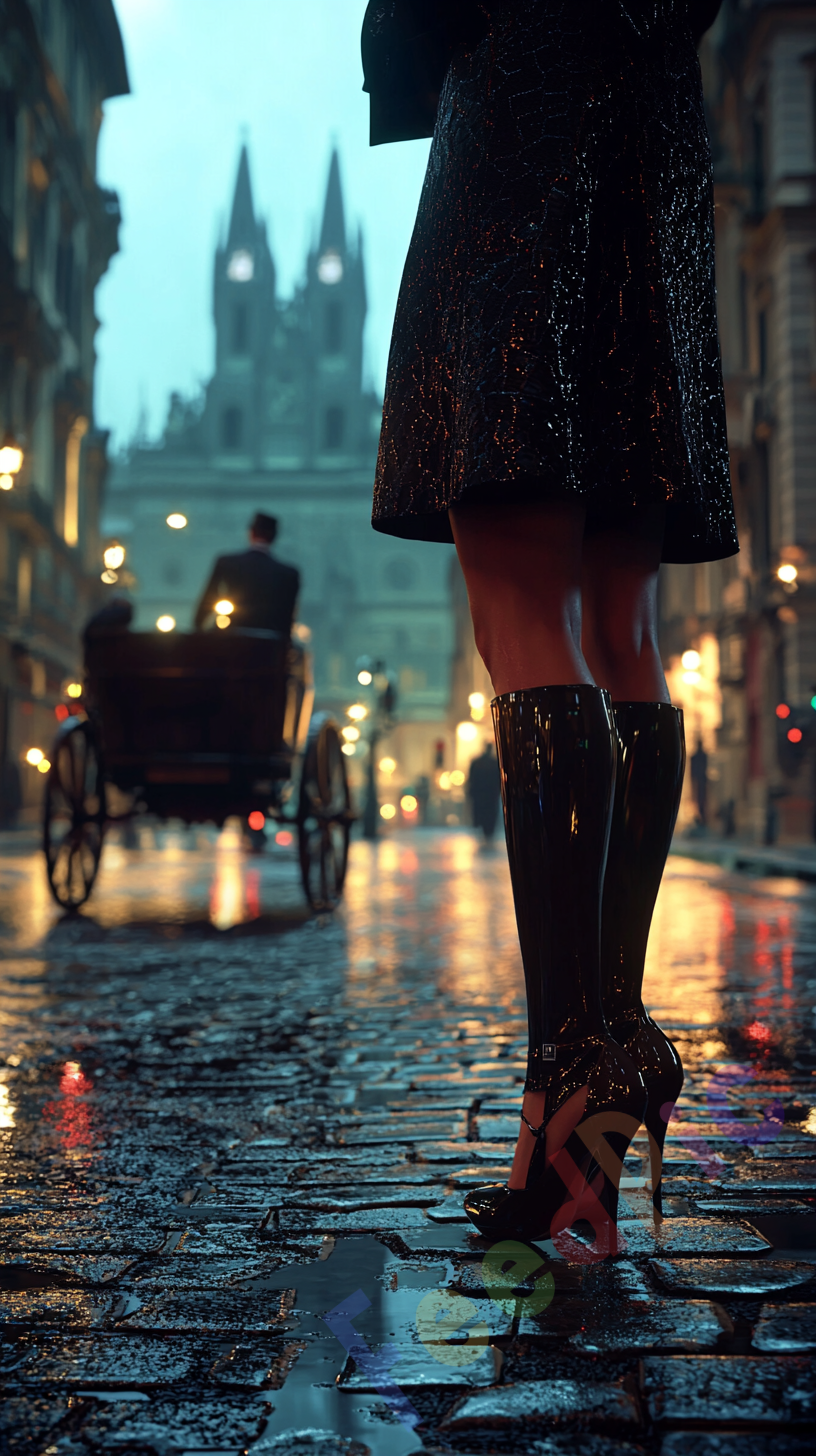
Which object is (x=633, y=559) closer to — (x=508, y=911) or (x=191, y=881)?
(x=508, y=911)

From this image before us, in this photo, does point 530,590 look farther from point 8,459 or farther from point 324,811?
point 8,459

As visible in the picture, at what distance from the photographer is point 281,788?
711 centimetres

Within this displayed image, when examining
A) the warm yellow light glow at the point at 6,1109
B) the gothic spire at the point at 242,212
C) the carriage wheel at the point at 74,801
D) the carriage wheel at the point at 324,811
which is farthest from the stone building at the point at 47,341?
the gothic spire at the point at 242,212

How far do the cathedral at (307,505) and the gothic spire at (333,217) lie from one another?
5.84 m

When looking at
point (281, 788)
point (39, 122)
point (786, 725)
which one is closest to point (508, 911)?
point (281, 788)

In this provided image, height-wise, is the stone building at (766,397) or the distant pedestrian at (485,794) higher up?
the stone building at (766,397)

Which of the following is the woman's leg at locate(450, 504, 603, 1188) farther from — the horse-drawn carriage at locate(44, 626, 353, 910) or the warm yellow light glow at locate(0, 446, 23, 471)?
the warm yellow light glow at locate(0, 446, 23, 471)

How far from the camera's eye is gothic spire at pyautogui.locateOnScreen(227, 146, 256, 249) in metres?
102

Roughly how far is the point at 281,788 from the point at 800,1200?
18.2 ft

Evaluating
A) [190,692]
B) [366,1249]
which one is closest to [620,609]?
[366,1249]

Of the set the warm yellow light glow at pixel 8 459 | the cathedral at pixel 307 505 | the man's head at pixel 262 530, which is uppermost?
the cathedral at pixel 307 505

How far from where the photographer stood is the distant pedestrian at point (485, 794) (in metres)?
23.4

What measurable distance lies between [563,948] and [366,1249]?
0.40 metres

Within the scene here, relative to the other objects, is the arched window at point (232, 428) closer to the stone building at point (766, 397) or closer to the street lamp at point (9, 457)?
the stone building at point (766, 397)
